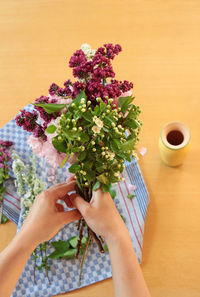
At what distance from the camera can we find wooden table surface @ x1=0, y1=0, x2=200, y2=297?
41.0 inches

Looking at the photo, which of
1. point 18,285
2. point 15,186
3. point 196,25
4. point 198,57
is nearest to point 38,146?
point 15,186

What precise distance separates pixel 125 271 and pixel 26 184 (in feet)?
1.50

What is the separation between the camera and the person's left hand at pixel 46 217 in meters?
0.82

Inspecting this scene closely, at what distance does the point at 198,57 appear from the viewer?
4.22 ft

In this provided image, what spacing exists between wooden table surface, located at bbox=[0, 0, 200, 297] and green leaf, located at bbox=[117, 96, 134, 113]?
48cm

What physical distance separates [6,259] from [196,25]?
1.11m

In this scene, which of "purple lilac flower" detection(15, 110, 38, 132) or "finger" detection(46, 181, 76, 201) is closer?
"purple lilac flower" detection(15, 110, 38, 132)

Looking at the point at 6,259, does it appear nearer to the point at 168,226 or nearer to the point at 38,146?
the point at 38,146

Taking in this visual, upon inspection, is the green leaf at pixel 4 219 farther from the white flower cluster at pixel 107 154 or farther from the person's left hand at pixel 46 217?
the white flower cluster at pixel 107 154

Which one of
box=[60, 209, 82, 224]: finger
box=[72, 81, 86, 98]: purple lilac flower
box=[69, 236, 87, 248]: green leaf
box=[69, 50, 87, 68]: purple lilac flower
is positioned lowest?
box=[69, 236, 87, 248]: green leaf

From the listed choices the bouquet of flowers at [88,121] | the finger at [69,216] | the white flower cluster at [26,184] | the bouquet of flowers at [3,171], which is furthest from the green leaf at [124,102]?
the bouquet of flowers at [3,171]

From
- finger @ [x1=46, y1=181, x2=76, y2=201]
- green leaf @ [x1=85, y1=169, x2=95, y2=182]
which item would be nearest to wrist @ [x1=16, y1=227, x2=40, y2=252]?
finger @ [x1=46, y1=181, x2=76, y2=201]

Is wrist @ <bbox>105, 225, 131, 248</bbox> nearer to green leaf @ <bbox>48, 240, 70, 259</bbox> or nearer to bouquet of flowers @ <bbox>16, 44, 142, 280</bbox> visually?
bouquet of flowers @ <bbox>16, 44, 142, 280</bbox>

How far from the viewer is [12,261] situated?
0.78 m
